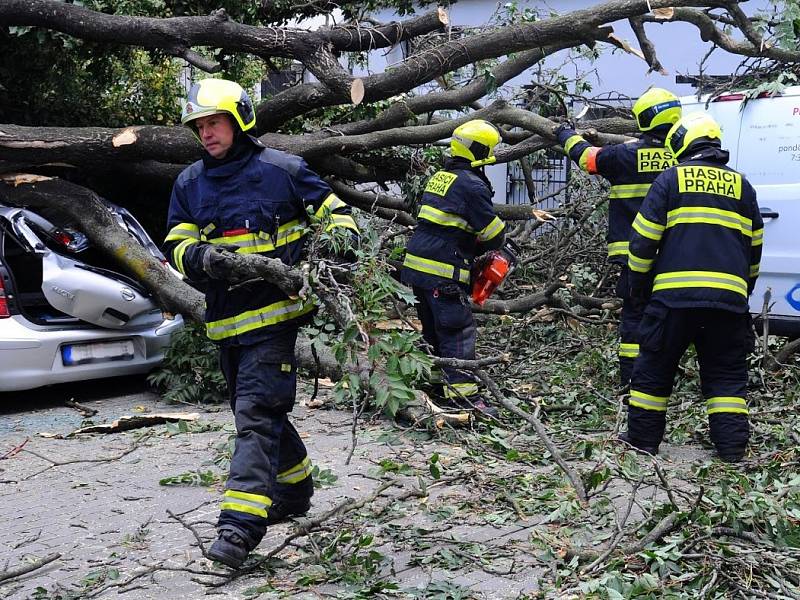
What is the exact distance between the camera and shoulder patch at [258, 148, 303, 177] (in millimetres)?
3982

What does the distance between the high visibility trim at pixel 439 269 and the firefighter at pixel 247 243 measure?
88.9 inches

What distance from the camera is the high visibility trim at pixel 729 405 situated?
5.15 metres

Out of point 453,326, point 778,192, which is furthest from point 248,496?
point 778,192

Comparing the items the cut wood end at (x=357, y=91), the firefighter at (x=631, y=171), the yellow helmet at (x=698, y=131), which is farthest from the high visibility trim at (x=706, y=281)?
the cut wood end at (x=357, y=91)

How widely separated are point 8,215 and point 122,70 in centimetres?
382

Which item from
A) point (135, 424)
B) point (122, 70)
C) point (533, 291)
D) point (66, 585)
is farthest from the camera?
point (122, 70)

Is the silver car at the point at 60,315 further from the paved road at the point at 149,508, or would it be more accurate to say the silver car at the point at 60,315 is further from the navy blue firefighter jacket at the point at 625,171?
the navy blue firefighter jacket at the point at 625,171

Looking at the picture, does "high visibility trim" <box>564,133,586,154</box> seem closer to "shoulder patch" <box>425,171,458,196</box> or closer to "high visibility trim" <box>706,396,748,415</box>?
"shoulder patch" <box>425,171,458,196</box>

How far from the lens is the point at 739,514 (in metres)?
3.67

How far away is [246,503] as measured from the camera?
A: 3689 mm

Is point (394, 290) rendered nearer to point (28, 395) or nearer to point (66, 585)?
point (66, 585)

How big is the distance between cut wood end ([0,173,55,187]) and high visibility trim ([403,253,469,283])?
121 inches

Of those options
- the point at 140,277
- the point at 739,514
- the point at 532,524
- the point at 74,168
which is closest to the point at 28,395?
the point at 140,277

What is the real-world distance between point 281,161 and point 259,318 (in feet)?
2.16
